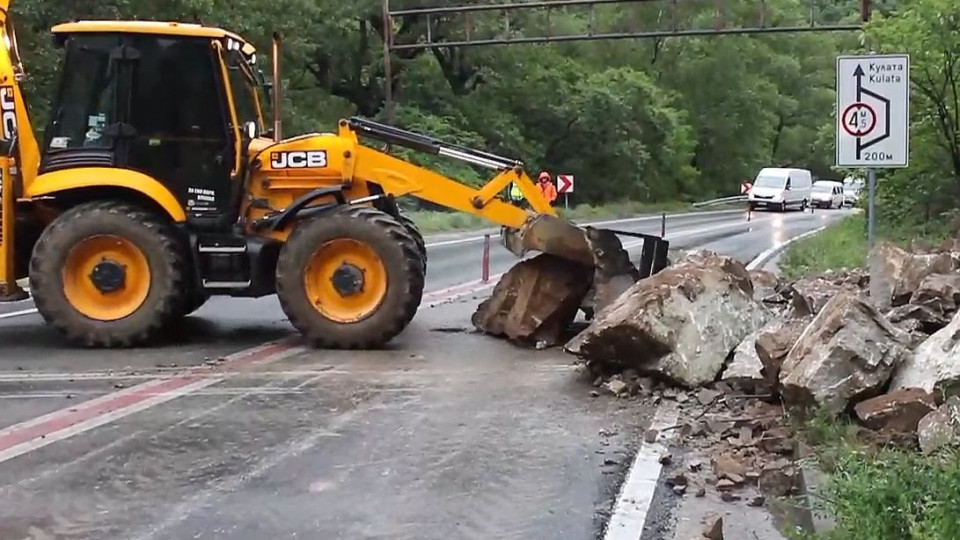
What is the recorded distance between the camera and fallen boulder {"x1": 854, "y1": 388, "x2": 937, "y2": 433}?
6957 mm

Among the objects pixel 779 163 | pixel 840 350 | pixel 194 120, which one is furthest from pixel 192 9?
pixel 779 163

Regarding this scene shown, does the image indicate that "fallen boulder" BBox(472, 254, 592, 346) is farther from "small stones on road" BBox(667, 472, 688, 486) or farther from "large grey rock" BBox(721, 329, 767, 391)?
"small stones on road" BBox(667, 472, 688, 486)

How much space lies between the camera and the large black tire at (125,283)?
11758 mm

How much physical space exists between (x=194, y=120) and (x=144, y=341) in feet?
6.97

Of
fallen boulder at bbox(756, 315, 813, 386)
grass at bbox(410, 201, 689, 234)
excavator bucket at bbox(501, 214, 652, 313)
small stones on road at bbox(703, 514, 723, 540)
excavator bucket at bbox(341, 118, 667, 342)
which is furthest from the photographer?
grass at bbox(410, 201, 689, 234)

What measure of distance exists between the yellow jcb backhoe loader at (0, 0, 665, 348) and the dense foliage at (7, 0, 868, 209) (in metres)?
5.23

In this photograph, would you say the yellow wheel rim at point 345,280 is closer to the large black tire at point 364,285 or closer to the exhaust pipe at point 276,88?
the large black tire at point 364,285

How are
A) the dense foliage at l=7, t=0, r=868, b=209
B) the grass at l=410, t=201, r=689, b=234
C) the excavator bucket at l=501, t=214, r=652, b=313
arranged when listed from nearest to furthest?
the excavator bucket at l=501, t=214, r=652, b=313
the grass at l=410, t=201, r=689, b=234
the dense foliage at l=7, t=0, r=868, b=209

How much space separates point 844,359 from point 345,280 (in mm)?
5433

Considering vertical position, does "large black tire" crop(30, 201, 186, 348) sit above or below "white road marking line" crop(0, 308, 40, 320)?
above

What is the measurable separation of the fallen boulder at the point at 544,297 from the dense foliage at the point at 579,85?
5.08 metres

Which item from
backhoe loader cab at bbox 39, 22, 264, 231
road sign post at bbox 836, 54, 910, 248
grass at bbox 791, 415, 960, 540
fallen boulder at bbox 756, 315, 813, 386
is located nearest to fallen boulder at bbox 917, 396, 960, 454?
grass at bbox 791, 415, 960, 540

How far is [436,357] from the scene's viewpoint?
11484mm

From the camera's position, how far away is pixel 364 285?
39.0 ft
